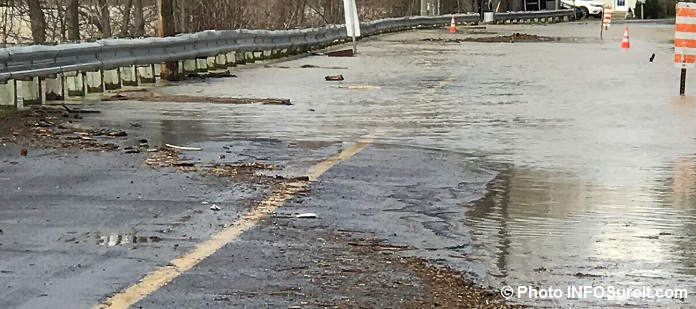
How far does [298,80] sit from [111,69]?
3995mm

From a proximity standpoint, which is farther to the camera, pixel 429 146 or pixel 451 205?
pixel 429 146

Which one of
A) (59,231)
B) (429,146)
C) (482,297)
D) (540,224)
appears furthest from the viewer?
(429,146)

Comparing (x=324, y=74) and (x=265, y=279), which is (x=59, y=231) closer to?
(x=265, y=279)

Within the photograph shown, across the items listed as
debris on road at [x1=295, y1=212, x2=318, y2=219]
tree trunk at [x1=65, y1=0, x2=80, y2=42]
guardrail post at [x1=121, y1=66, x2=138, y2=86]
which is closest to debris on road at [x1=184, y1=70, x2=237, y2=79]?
guardrail post at [x1=121, y1=66, x2=138, y2=86]

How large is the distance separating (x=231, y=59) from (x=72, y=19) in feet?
79.7

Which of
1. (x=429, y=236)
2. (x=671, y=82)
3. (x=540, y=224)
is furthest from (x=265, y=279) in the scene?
(x=671, y=82)

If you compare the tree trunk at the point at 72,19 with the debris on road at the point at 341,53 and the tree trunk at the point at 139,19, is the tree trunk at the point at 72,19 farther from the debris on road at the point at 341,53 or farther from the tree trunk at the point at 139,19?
the debris on road at the point at 341,53

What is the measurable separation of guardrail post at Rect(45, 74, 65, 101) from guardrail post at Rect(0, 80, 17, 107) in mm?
1277

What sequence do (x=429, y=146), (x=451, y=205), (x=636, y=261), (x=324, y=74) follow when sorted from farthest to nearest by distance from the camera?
(x=324, y=74) → (x=429, y=146) → (x=451, y=205) → (x=636, y=261)

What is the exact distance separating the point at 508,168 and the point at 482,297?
500cm

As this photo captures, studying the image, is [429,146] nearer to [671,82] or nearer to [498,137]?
[498,137]

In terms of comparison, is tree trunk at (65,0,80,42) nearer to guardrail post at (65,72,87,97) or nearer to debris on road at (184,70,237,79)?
debris on road at (184,70,237,79)

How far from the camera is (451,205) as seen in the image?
9.38 metres

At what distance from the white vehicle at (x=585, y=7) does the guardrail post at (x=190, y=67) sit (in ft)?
209
